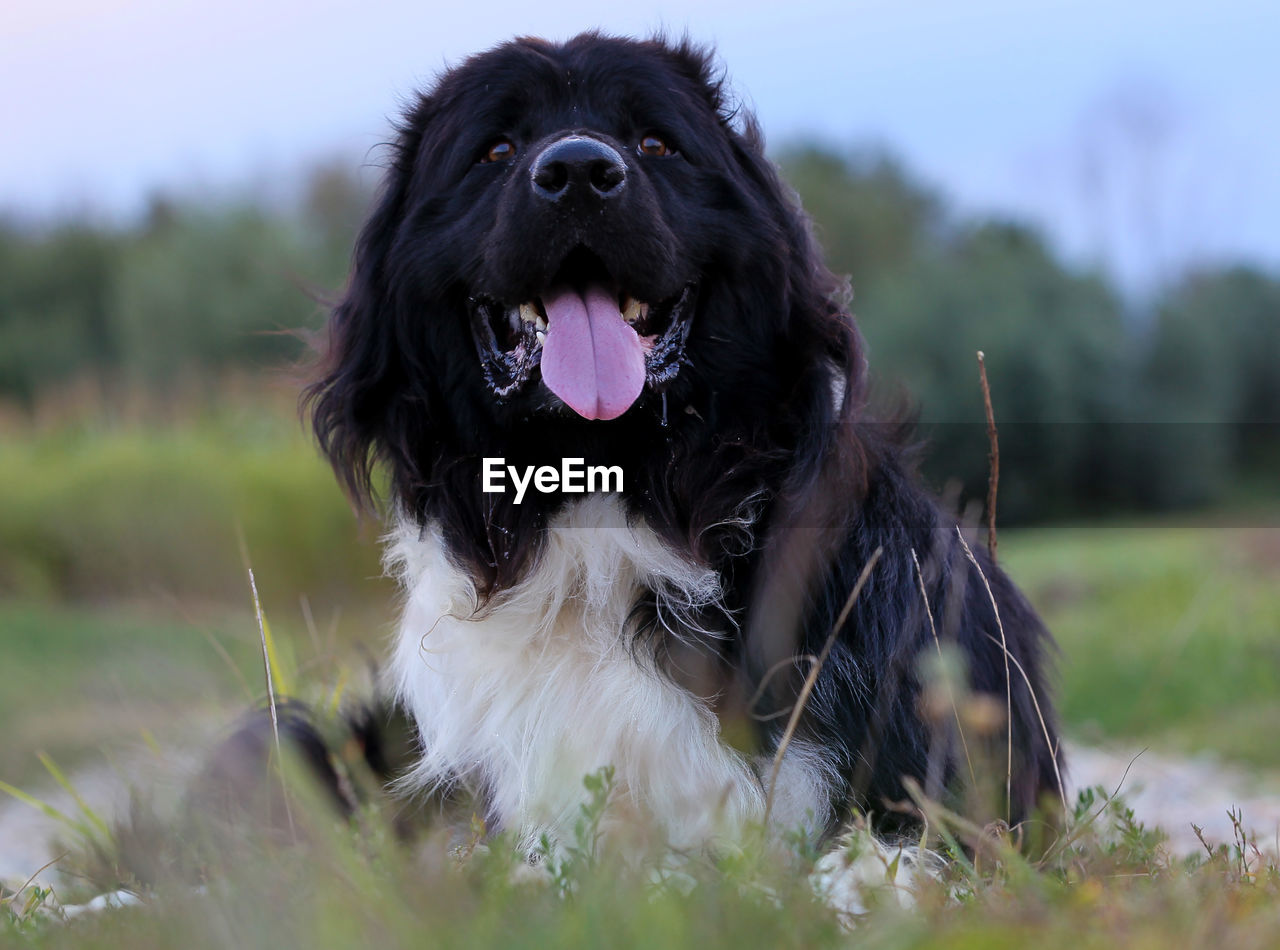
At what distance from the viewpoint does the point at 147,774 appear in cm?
411

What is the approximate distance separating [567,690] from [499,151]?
1540 millimetres

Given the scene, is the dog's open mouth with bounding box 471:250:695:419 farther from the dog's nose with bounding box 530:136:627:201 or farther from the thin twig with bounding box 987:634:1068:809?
the thin twig with bounding box 987:634:1068:809

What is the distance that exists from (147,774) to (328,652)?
0.72 metres

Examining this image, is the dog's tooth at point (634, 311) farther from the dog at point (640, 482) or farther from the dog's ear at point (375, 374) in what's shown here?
the dog's ear at point (375, 374)

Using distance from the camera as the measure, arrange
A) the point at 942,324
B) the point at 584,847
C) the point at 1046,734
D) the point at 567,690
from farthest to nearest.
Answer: the point at 942,324
the point at 1046,734
the point at 567,690
the point at 584,847

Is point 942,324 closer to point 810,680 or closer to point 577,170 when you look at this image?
point 577,170

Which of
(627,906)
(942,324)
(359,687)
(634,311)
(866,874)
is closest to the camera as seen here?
(627,906)

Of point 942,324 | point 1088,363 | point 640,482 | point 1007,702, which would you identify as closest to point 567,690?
point 640,482

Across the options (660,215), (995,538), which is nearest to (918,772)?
(995,538)

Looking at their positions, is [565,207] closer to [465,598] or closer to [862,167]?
[465,598]

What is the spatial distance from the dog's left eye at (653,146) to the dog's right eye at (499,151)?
1.21 ft

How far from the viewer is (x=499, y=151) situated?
135 inches

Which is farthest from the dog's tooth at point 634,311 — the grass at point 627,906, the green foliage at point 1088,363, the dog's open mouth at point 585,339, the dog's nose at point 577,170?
the green foliage at point 1088,363

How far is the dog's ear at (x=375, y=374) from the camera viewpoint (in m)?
3.54
